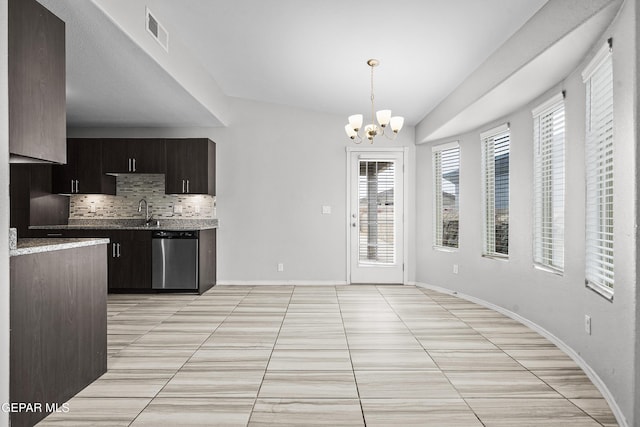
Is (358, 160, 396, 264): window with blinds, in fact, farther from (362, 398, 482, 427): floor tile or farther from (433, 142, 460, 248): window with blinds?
(362, 398, 482, 427): floor tile

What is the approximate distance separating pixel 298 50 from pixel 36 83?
2.58 metres

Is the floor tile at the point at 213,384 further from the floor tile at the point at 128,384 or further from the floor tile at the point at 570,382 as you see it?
the floor tile at the point at 570,382

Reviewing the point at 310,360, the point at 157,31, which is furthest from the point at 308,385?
the point at 157,31

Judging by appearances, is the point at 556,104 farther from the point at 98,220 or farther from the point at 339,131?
the point at 98,220

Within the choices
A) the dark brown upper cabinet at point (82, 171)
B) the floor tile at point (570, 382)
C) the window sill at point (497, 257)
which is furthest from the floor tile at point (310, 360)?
the dark brown upper cabinet at point (82, 171)

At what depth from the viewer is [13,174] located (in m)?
5.91

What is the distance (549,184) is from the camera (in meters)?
3.89

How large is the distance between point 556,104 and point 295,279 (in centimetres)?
418

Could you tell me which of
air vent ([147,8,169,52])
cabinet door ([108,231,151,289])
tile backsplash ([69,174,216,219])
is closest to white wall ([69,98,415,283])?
tile backsplash ([69,174,216,219])

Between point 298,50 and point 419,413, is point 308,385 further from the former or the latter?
point 298,50

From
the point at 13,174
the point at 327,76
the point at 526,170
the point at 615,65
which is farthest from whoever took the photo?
the point at 13,174

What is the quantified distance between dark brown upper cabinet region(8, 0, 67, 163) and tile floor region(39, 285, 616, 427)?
1416 millimetres

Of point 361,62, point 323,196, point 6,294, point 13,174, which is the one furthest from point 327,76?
point 13,174

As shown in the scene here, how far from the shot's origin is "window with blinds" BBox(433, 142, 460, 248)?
5906mm
